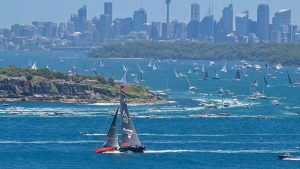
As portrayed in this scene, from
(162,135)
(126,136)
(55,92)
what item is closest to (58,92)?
(55,92)

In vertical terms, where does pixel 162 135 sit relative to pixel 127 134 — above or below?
below

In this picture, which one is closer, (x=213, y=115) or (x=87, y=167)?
(x=87, y=167)

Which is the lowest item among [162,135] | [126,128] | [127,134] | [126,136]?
[162,135]

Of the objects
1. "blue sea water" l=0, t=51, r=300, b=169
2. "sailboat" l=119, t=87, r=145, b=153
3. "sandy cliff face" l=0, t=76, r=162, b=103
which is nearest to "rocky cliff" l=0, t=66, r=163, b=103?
"sandy cliff face" l=0, t=76, r=162, b=103

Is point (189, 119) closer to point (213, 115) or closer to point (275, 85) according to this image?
point (213, 115)

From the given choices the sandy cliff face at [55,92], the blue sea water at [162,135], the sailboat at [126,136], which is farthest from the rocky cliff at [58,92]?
the sailboat at [126,136]

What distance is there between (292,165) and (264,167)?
2922 mm

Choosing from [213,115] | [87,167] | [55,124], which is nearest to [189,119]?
[213,115]

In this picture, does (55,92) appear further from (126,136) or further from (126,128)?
Answer: (126,128)

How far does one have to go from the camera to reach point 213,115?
12775 cm

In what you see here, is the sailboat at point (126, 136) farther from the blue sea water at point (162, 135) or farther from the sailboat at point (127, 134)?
the blue sea water at point (162, 135)

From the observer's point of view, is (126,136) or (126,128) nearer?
(126,128)

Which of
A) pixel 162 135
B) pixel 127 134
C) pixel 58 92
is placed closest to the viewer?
pixel 127 134

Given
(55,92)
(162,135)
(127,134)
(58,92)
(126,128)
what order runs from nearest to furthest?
(126,128) → (127,134) → (162,135) → (55,92) → (58,92)
